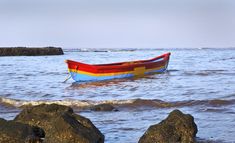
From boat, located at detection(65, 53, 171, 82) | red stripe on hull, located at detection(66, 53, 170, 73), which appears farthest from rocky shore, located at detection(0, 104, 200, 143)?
boat, located at detection(65, 53, 171, 82)

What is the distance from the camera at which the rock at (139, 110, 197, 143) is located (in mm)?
7406

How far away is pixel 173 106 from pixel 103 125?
4511 millimetres

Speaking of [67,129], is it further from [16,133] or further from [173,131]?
[173,131]

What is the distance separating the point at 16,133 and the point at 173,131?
2.72 meters

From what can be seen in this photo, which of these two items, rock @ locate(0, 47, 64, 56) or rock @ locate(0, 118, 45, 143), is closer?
rock @ locate(0, 118, 45, 143)

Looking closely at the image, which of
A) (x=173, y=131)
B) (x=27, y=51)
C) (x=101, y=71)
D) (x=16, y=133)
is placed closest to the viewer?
(x=16, y=133)

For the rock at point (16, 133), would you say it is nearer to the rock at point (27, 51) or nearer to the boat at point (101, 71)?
the boat at point (101, 71)

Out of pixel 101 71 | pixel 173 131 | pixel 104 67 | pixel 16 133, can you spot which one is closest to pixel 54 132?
pixel 16 133

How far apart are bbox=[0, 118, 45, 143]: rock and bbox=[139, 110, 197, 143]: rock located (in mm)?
1894

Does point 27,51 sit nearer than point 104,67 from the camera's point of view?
No

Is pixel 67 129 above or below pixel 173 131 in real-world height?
above

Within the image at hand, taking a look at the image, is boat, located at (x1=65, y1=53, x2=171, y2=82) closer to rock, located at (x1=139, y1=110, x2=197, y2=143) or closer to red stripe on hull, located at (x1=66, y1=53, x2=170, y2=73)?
red stripe on hull, located at (x1=66, y1=53, x2=170, y2=73)

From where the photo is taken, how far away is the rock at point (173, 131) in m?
7.41

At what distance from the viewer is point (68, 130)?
22.6 feet
